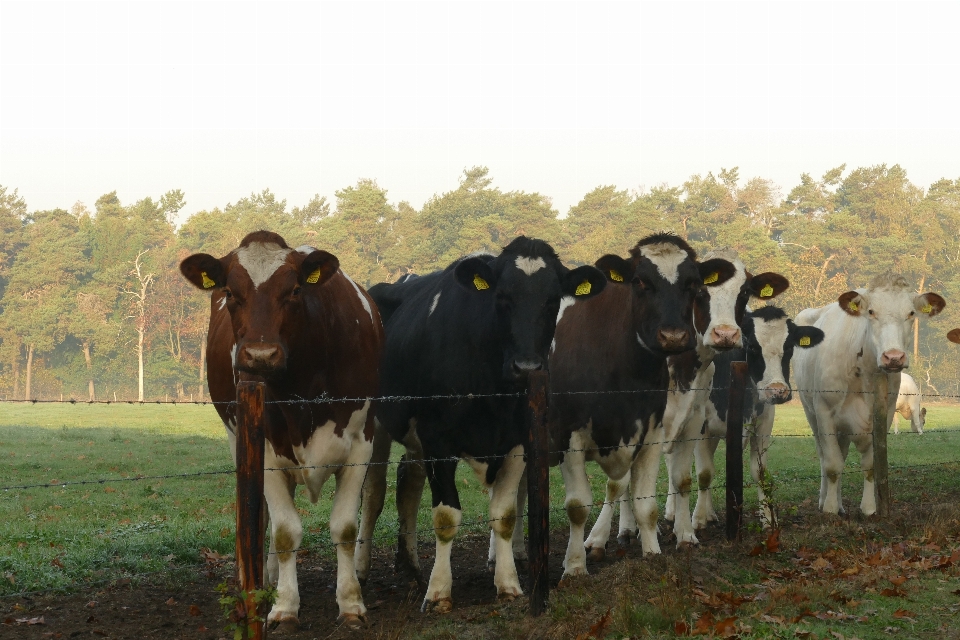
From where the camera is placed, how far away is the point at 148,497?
15680mm

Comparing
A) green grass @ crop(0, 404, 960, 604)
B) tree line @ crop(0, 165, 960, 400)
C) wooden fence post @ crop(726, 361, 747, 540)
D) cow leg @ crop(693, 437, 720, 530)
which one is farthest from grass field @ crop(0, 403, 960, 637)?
tree line @ crop(0, 165, 960, 400)

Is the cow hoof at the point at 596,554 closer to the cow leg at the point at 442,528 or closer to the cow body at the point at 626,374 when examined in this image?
the cow body at the point at 626,374

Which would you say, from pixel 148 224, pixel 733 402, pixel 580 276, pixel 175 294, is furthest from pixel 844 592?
pixel 148 224

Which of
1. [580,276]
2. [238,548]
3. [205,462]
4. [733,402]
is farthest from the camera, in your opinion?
[205,462]

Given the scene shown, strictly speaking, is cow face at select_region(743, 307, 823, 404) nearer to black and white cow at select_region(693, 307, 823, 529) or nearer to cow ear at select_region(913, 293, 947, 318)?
black and white cow at select_region(693, 307, 823, 529)

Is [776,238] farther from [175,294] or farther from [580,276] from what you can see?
[580,276]

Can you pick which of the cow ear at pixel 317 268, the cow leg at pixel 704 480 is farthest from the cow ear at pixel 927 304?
the cow ear at pixel 317 268

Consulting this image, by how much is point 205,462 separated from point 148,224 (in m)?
68.2

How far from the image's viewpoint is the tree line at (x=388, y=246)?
246ft

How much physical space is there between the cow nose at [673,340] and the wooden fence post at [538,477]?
196 cm

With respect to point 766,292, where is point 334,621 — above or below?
below

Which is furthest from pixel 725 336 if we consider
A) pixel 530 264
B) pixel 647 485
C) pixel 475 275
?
pixel 475 275

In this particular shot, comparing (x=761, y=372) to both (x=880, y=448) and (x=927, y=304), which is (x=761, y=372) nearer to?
(x=880, y=448)

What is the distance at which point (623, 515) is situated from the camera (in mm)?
10719
